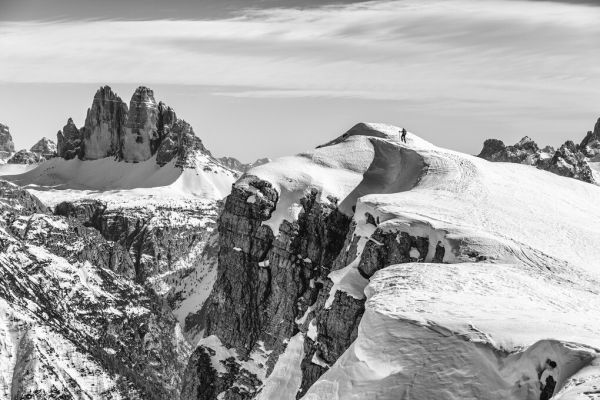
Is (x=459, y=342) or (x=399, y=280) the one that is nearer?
(x=459, y=342)

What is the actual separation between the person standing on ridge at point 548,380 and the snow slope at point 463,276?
0.47 m

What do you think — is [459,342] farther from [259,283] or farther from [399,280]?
[259,283]

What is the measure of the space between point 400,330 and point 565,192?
67996 mm

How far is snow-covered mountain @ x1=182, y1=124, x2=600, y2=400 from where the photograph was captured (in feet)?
174

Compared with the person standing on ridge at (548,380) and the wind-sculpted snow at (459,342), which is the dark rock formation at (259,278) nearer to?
the wind-sculpted snow at (459,342)

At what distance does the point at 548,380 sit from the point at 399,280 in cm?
2146

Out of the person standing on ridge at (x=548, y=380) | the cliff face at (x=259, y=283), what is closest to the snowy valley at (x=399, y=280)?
the cliff face at (x=259, y=283)

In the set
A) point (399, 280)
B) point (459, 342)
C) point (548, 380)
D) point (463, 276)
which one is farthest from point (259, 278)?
point (548, 380)

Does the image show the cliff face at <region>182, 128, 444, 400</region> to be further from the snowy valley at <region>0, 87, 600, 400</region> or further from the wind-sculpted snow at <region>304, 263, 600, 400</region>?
the wind-sculpted snow at <region>304, 263, 600, 400</region>

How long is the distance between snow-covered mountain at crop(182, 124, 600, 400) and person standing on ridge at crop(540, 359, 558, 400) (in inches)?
17.9

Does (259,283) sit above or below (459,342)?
below

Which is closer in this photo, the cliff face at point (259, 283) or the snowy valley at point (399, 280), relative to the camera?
the snowy valley at point (399, 280)

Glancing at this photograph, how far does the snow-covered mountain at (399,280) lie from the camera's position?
53.1 metres

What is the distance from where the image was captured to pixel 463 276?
70125 millimetres
